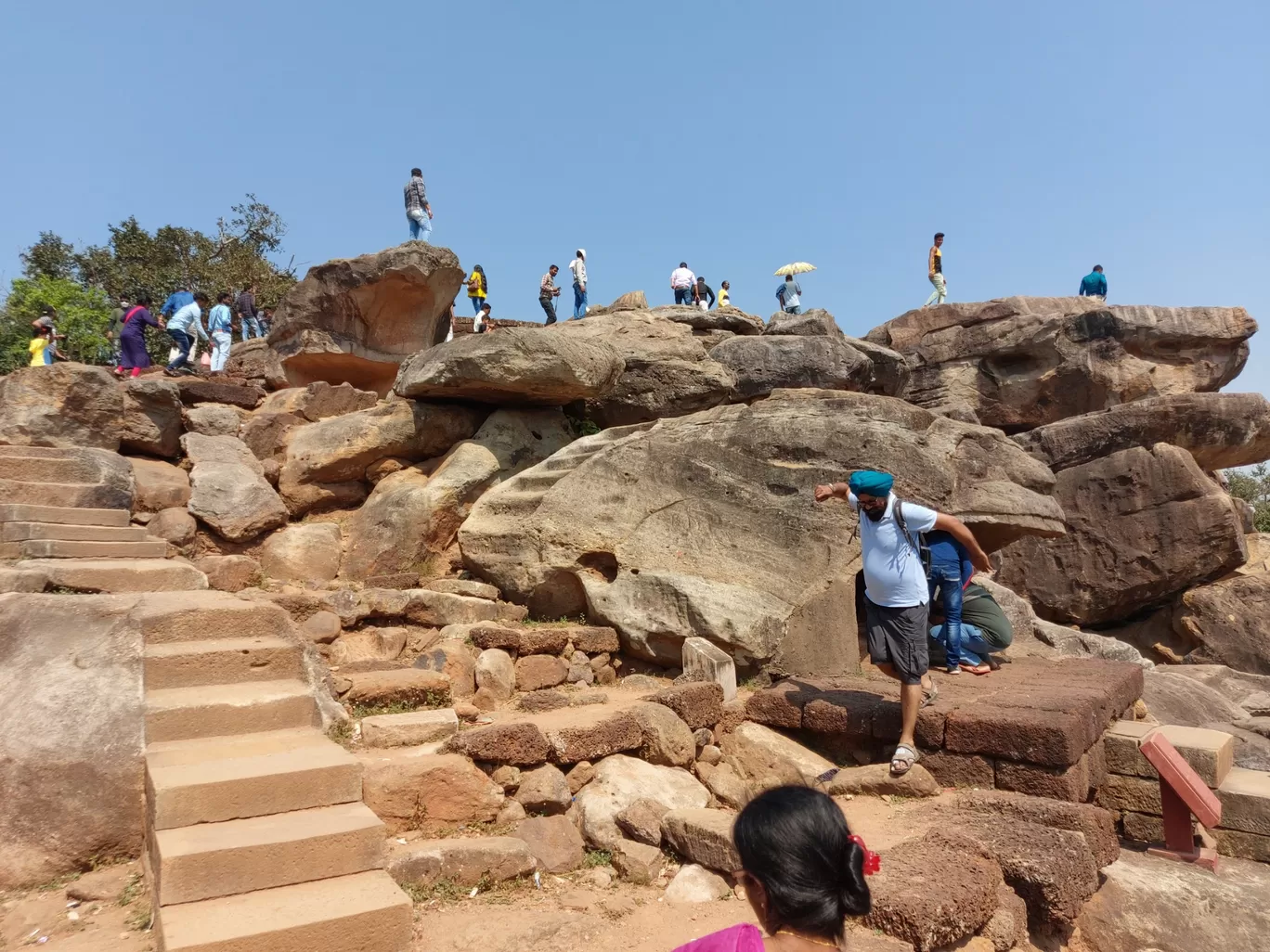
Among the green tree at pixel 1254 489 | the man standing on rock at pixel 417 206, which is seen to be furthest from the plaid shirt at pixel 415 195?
the green tree at pixel 1254 489

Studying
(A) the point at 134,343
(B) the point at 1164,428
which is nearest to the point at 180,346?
(A) the point at 134,343

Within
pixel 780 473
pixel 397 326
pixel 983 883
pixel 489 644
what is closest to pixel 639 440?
pixel 780 473

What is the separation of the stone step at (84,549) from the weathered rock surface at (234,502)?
1.28 meters

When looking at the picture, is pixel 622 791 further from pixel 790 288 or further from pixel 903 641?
pixel 790 288

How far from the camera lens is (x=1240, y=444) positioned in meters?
15.6

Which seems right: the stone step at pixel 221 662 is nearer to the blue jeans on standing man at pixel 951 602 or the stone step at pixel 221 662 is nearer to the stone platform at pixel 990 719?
the stone platform at pixel 990 719

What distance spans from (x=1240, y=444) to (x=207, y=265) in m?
24.2

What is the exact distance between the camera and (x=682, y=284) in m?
18.9

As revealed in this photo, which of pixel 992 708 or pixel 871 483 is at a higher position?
pixel 871 483

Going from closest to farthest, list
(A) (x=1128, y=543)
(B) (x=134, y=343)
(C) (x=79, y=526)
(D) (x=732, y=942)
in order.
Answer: (D) (x=732, y=942) → (C) (x=79, y=526) → (B) (x=134, y=343) → (A) (x=1128, y=543)

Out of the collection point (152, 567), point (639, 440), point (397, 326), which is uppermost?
point (397, 326)

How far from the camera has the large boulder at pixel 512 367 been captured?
27.9 ft

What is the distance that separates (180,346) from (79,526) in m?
5.83

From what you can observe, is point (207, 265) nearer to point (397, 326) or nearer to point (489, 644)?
point (397, 326)
